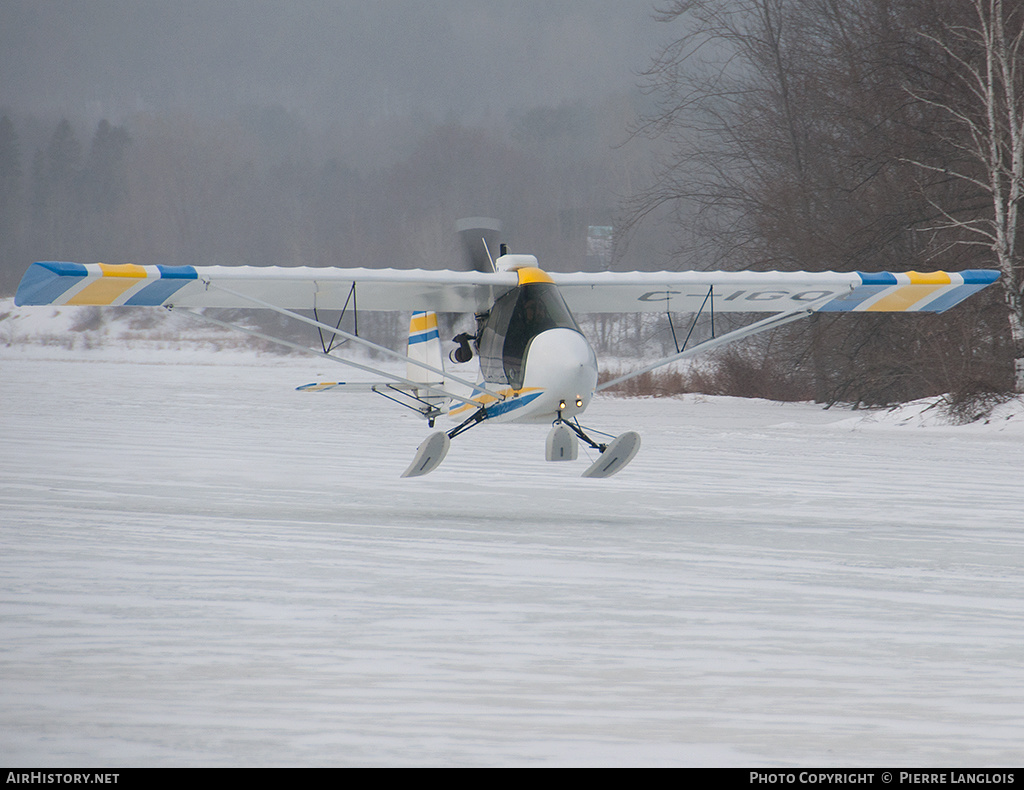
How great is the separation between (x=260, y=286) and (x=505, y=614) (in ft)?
19.2

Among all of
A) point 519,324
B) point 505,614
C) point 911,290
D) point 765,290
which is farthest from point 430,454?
point 911,290

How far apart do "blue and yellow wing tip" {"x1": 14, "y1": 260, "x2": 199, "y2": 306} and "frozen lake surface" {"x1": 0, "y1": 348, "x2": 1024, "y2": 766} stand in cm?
157

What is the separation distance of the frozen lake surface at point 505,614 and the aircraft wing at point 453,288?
1638 mm

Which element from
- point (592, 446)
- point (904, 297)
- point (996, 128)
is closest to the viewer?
point (592, 446)

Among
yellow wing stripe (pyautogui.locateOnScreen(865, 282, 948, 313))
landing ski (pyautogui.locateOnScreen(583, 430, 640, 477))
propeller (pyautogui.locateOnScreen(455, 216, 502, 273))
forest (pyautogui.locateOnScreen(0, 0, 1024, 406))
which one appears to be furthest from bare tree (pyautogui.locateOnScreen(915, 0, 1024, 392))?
landing ski (pyautogui.locateOnScreen(583, 430, 640, 477))

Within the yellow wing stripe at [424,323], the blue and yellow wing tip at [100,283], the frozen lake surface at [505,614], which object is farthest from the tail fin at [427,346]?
the blue and yellow wing tip at [100,283]

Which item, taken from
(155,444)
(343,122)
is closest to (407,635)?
(155,444)

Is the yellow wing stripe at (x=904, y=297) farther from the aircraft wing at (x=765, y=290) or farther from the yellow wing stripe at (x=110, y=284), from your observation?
the yellow wing stripe at (x=110, y=284)

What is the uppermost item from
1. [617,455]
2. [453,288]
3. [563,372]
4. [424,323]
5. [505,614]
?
[453,288]

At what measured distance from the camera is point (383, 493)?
8.53m

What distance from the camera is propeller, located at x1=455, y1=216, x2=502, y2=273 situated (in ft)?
33.5

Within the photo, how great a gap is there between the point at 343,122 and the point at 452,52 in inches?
1448

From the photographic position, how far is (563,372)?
25.8 ft

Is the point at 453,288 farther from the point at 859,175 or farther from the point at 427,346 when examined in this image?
the point at 859,175
